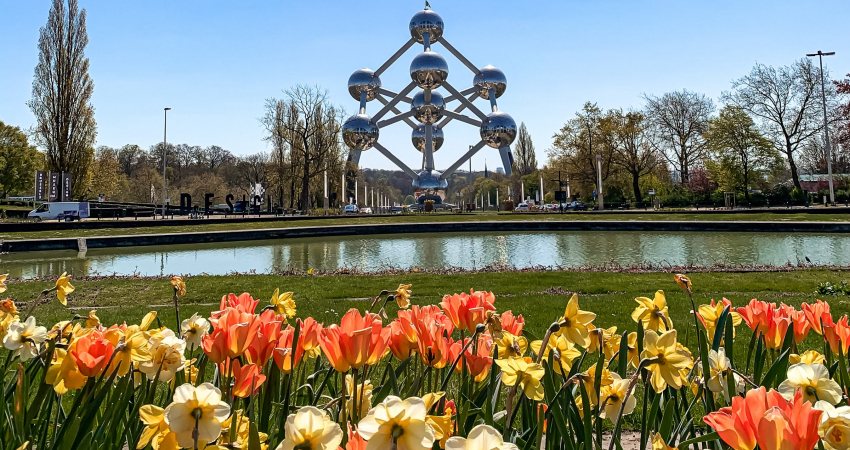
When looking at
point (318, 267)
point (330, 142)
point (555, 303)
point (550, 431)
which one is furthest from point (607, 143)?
point (550, 431)

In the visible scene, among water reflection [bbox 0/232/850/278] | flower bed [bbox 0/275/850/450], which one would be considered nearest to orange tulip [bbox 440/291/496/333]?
flower bed [bbox 0/275/850/450]

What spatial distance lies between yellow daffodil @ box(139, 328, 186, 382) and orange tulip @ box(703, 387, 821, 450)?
1191 millimetres

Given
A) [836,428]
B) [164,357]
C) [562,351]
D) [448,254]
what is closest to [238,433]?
[164,357]

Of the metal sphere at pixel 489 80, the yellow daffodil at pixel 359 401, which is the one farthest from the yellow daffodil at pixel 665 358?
the metal sphere at pixel 489 80

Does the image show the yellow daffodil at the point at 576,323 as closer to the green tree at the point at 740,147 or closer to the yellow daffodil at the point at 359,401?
the yellow daffodil at the point at 359,401

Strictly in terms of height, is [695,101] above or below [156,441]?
above

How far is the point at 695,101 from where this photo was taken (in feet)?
161

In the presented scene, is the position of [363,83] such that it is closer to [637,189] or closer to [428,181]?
[428,181]

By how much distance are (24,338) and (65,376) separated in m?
0.53

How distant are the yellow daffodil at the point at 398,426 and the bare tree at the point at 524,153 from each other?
7910 cm

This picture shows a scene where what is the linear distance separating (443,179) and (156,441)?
4875 cm

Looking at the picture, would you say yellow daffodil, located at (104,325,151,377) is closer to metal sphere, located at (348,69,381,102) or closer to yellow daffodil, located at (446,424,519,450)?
yellow daffodil, located at (446,424,519,450)

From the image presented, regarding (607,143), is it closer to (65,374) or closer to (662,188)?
(662,188)

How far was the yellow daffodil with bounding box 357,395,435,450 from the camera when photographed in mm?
795
